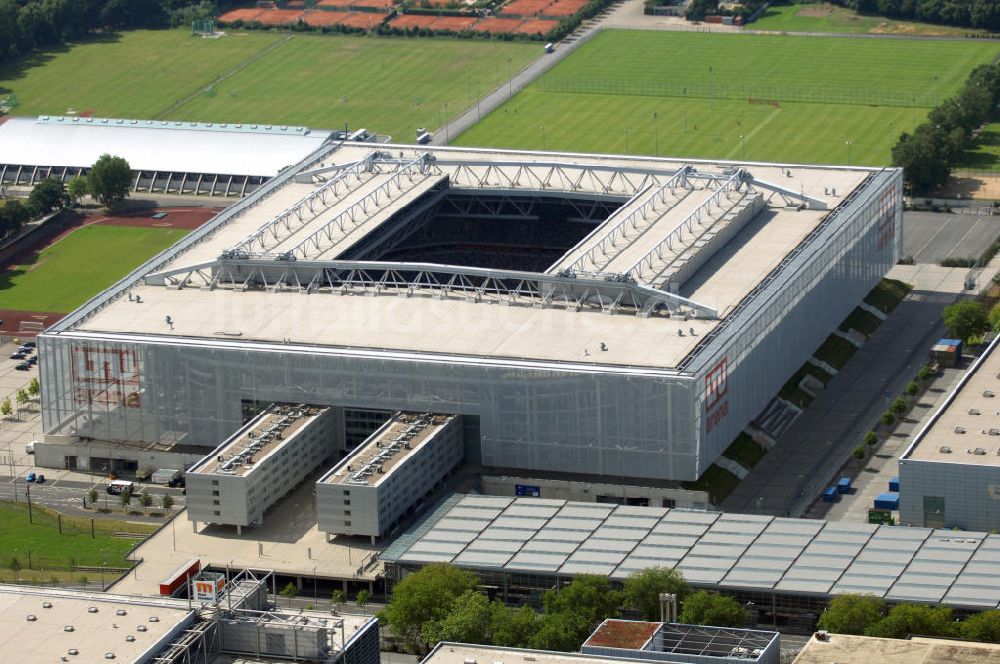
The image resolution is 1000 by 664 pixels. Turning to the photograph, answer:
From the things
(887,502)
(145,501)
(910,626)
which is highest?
(910,626)

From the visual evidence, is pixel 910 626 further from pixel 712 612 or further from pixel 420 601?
Result: pixel 420 601

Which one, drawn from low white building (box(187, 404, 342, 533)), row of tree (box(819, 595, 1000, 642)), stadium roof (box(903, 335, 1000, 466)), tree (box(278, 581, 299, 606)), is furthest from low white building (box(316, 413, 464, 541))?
row of tree (box(819, 595, 1000, 642))

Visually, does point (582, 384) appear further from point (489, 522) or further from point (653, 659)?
point (653, 659)

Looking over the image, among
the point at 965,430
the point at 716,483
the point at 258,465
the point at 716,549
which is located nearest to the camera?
the point at 716,549

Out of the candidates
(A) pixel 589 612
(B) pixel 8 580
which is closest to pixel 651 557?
(A) pixel 589 612

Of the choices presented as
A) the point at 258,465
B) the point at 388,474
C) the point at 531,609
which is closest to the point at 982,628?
the point at 531,609
